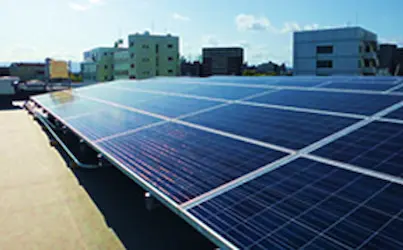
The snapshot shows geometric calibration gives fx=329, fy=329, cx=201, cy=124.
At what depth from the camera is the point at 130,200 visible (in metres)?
13.1

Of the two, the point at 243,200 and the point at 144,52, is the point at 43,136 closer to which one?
the point at 243,200

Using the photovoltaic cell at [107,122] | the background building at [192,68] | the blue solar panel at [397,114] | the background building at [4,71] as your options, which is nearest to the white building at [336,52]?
the background building at [192,68]

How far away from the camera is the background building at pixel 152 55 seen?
107m

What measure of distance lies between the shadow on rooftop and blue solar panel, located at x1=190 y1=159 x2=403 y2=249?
147 inches

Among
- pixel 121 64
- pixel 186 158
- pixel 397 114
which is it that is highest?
pixel 121 64

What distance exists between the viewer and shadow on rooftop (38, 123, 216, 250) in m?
10.1

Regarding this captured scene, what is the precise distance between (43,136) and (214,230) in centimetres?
2465

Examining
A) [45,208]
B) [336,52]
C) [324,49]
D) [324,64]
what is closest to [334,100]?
[45,208]

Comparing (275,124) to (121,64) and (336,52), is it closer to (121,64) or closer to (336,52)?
(336,52)

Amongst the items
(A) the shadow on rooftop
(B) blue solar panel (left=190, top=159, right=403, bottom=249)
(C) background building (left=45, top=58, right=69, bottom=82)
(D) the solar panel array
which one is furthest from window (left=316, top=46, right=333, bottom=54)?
(B) blue solar panel (left=190, top=159, right=403, bottom=249)

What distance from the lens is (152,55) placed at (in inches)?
4289

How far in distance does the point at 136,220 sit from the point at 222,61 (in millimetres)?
173177

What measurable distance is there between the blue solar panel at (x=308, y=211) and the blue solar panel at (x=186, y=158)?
827 mm

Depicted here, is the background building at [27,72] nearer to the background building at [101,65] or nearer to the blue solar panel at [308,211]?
the background building at [101,65]
